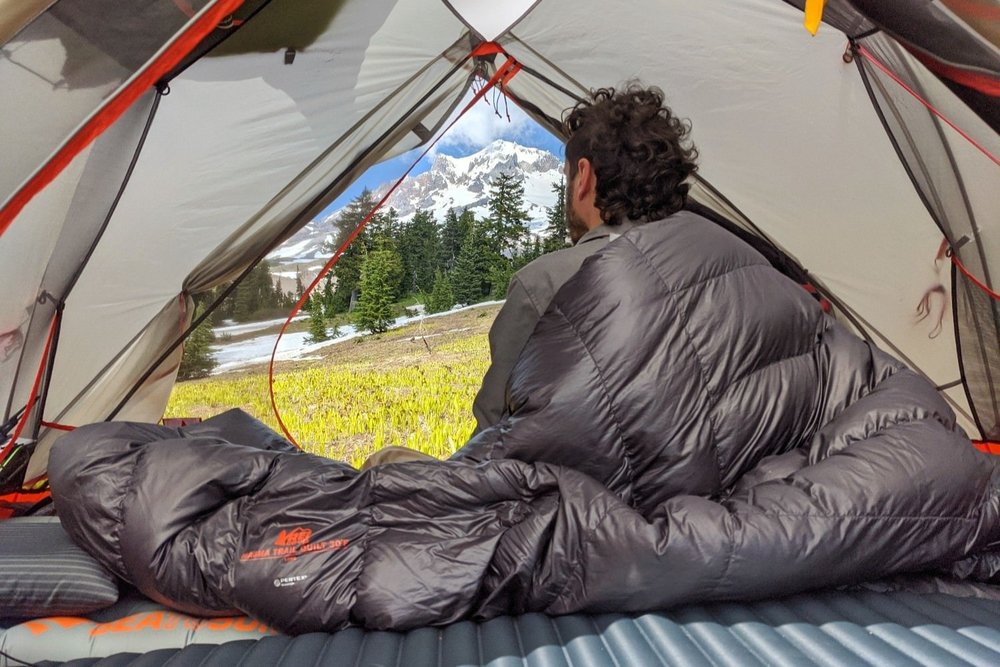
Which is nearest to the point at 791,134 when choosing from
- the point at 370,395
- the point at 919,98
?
the point at 919,98

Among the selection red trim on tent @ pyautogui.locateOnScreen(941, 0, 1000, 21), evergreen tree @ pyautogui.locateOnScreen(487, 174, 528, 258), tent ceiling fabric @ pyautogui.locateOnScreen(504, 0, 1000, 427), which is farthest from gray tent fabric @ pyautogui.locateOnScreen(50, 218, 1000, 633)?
evergreen tree @ pyautogui.locateOnScreen(487, 174, 528, 258)

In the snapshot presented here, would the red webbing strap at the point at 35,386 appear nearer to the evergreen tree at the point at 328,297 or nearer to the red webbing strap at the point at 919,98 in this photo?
the evergreen tree at the point at 328,297

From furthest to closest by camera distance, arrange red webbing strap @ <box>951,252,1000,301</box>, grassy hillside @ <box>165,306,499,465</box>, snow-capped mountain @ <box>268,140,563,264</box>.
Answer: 1. grassy hillside @ <box>165,306,499,465</box>
2. snow-capped mountain @ <box>268,140,563,264</box>
3. red webbing strap @ <box>951,252,1000,301</box>

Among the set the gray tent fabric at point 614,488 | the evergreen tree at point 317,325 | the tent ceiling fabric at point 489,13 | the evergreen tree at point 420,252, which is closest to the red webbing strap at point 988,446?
the gray tent fabric at point 614,488

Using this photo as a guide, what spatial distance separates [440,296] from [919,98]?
2.02 metres

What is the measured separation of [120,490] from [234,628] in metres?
0.28

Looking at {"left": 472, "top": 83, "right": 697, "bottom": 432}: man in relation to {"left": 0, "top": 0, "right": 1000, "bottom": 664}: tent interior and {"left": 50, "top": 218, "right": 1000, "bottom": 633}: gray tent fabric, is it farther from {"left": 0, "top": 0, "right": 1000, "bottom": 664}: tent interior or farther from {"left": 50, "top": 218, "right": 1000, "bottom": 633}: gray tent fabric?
{"left": 0, "top": 0, "right": 1000, "bottom": 664}: tent interior

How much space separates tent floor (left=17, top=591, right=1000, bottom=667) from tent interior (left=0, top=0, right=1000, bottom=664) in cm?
106

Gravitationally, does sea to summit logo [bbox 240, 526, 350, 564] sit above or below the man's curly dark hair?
below

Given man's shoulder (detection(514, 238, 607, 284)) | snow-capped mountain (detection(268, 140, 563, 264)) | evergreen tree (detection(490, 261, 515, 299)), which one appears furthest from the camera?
evergreen tree (detection(490, 261, 515, 299))

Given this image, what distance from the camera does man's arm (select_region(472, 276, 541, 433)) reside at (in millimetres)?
1529

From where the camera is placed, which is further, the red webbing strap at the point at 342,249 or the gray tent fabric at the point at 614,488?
the red webbing strap at the point at 342,249

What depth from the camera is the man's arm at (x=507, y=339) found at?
1.53 metres

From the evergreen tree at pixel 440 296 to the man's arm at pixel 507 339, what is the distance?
5.70 feet
